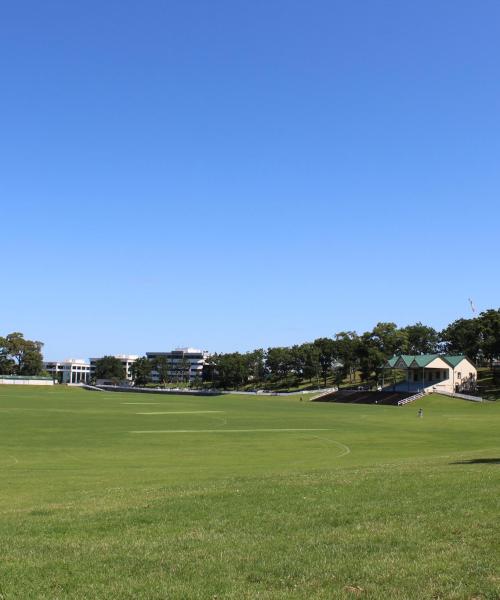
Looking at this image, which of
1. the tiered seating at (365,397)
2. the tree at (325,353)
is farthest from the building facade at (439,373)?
the tree at (325,353)

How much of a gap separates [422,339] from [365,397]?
7086 centimetres

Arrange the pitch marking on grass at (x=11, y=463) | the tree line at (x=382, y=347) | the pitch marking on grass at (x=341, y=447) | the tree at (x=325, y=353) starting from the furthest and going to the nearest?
the tree at (x=325, y=353) → the tree line at (x=382, y=347) → the pitch marking on grass at (x=341, y=447) → the pitch marking on grass at (x=11, y=463)

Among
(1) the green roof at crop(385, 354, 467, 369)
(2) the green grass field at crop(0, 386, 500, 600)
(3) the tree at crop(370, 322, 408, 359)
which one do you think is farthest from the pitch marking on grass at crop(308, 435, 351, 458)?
(3) the tree at crop(370, 322, 408, 359)

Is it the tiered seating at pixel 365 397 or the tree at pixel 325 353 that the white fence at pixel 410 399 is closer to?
the tiered seating at pixel 365 397

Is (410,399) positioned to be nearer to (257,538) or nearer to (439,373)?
(439,373)

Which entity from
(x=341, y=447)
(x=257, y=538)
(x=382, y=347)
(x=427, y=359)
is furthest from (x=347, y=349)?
(x=257, y=538)

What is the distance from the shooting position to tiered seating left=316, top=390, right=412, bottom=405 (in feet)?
392

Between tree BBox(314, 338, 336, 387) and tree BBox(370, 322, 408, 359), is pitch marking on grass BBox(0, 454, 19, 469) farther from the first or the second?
tree BBox(314, 338, 336, 387)

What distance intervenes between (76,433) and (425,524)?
3842 cm

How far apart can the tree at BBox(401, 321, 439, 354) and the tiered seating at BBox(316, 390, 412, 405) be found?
56152mm

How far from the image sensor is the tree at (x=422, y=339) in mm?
187500

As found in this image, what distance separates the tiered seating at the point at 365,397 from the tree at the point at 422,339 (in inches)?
2211

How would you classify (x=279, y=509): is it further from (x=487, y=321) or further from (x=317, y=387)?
(x=317, y=387)

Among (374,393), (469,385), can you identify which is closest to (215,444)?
(374,393)
